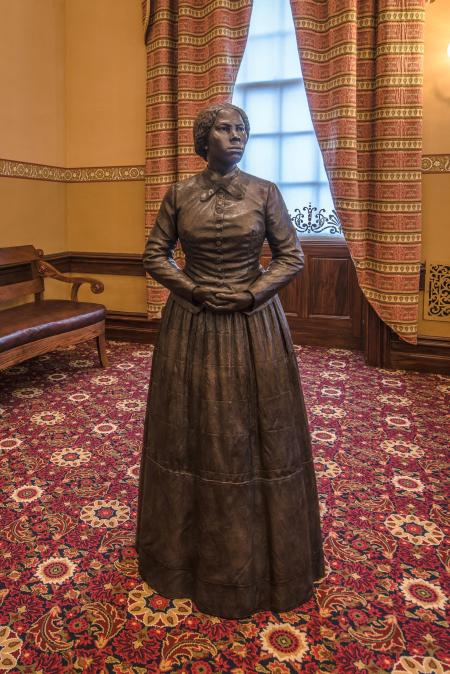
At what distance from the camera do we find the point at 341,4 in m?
4.04

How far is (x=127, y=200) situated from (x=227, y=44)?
1595mm

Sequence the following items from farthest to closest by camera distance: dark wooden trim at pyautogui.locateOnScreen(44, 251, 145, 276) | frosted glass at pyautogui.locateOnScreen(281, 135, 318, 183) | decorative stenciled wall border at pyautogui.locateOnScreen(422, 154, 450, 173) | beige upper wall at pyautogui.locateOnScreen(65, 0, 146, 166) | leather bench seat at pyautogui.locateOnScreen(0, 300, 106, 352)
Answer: dark wooden trim at pyautogui.locateOnScreen(44, 251, 145, 276)
beige upper wall at pyautogui.locateOnScreen(65, 0, 146, 166)
frosted glass at pyautogui.locateOnScreen(281, 135, 318, 183)
decorative stenciled wall border at pyautogui.locateOnScreen(422, 154, 450, 173)
leather bench seat at pyautogui.locateOnScreen(0, 300, 106, 352)

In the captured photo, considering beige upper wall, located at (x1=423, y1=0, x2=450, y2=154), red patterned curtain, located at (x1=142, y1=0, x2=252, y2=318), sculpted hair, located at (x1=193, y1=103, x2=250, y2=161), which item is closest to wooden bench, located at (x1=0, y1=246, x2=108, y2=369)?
red patterned curtain, located at (x1=142, y1=0, x2=252, y2=318)

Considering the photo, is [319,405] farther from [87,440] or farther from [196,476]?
[196,476]

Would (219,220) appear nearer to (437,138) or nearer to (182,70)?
(437,138)

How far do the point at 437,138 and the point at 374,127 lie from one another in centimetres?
47

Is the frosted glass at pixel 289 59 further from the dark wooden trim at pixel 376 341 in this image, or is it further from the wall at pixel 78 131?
the dark wooden trim at pixel 376 341

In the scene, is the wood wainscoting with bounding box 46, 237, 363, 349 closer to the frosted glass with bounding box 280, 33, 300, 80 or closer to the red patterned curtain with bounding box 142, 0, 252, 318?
the red patterned curtain with bounding box 142, 0, 252, 318

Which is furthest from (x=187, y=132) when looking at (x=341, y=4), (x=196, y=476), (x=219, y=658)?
(x=219, y=658)

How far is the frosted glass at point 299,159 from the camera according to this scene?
4570mm

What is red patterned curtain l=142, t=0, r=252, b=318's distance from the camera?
434 centimetres

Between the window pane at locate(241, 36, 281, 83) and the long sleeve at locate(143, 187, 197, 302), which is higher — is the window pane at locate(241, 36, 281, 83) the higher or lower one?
the higher one

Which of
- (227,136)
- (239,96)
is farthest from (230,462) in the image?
(239,96)

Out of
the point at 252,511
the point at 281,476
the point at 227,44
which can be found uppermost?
the point at 227,44
